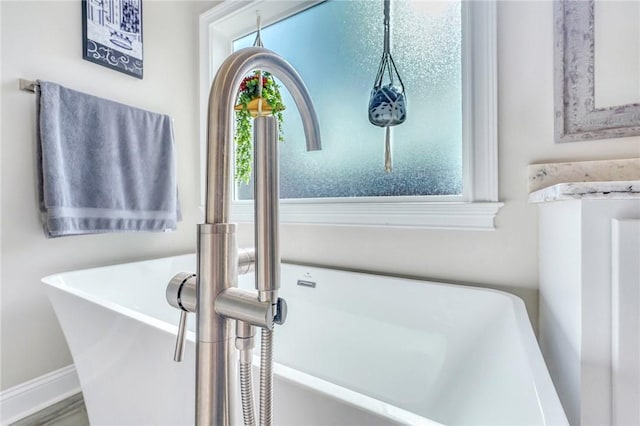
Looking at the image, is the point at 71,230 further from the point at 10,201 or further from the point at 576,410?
the point at 576,410

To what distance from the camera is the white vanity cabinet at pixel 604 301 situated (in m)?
0.47

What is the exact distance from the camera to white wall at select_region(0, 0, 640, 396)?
1033mm

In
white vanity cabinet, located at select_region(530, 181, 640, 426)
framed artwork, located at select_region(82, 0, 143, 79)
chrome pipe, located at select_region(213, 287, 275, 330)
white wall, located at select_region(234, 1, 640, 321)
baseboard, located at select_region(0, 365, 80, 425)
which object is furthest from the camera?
framed artwork, located at select_region(82, 0, 143, 79)

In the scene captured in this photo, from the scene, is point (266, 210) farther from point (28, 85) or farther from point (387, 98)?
point (28, 85)

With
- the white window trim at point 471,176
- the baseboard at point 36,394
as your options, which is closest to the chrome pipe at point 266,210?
the white window trim at point 471,176

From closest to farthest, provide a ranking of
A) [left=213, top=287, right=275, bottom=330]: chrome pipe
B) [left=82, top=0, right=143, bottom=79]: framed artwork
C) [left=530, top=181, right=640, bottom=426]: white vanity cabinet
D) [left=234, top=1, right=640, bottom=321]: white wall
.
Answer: [left=213, top=287, right=275, bottom=330]: chrome pipe < [left=530, top=181, right=640, bottom=426]: white vanity cabinet < [left=234, top=1, right=640, bottom=321]: white wall < [left=82, top=0, right=143, bottom=79]: framed artwork

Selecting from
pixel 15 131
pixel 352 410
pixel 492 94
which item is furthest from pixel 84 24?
pixel 352 410

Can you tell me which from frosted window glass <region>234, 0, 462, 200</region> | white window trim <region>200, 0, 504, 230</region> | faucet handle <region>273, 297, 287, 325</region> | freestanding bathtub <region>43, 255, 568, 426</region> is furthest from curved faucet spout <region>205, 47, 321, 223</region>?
frosted window glass <region>234, 0, 462, 200</region>

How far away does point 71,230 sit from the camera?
4.29ft

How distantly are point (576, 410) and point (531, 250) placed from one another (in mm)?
591

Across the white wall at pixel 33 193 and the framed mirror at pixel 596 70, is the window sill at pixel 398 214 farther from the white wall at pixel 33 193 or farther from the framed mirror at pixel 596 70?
the white wall at pixel 33 193

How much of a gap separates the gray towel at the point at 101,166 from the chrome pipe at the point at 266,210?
138cm

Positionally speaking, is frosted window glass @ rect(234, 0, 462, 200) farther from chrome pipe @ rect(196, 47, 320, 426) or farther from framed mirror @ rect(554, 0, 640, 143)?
chrome pipe @ rect(196, 47, 320, 426)

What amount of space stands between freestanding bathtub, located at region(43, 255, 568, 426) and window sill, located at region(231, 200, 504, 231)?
0.24 metres
